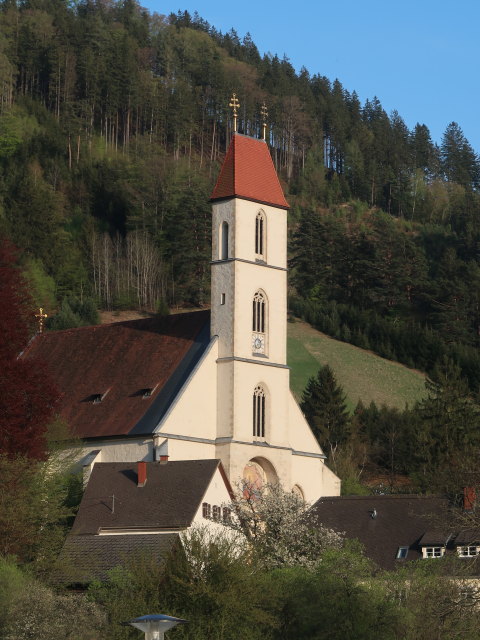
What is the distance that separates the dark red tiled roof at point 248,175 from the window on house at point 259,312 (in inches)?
147

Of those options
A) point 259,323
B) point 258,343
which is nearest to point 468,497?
point 258,343

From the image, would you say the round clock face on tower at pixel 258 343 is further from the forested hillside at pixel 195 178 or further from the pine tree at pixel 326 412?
the forested hillside at pixel 195 178

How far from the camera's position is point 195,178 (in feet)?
390

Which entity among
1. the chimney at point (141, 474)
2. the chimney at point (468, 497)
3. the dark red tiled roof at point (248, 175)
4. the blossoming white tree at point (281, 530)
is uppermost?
the dark red tiled roof at point (248, 175)

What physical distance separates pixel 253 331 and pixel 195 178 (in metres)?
64.4

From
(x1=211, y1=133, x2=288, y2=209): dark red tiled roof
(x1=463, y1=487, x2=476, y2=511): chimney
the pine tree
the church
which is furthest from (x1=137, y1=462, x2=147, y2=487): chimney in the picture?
the pine tree

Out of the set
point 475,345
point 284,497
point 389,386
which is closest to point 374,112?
point 475,345

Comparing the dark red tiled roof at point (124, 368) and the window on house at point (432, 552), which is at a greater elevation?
the dark red tiled roof at point (124, 368)

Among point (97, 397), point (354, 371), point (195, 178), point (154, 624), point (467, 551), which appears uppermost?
point (195, 178)

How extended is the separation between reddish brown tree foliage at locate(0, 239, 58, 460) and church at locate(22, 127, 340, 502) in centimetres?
588

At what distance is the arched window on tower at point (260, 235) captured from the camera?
56.6 metres

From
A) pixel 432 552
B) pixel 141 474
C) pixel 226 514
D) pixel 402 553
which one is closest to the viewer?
pixel 226 514

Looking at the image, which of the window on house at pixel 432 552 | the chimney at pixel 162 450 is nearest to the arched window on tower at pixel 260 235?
the chimney at pixel 162 450

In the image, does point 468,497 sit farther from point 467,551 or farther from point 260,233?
point 260,233
